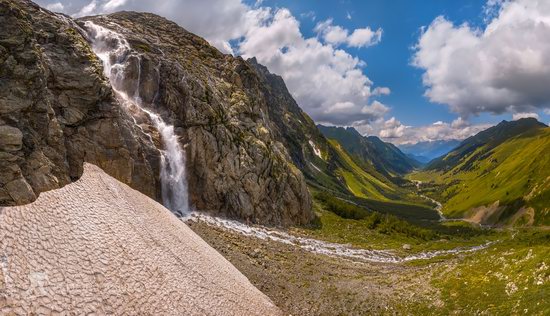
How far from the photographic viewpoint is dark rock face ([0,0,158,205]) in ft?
99.6

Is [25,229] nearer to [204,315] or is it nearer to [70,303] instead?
[70,303]

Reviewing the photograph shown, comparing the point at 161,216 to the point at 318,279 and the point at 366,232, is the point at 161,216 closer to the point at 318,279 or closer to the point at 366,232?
the point at 318,279

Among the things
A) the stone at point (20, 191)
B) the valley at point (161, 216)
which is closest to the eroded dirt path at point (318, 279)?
the valley at point (161, 216)

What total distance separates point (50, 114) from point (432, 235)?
114918 millimetres

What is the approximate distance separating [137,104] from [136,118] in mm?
6083

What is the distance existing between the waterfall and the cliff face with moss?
120cm

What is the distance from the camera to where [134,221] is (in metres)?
34.8

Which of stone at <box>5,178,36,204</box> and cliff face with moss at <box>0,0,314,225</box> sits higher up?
cliff face with moss at <box>0,0,314,225</box>

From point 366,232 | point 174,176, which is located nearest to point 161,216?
point 174,176

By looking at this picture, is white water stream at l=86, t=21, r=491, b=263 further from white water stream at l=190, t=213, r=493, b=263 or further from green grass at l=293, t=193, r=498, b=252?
green grass at l=293, t=193, r=498, b=252

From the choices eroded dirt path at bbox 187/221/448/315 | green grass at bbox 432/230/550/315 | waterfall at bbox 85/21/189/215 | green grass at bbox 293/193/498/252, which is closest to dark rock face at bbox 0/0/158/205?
waterfall at bbox 85/21/189/215

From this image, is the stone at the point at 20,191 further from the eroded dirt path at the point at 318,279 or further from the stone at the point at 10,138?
the eroded dirt path at the point at 318,279

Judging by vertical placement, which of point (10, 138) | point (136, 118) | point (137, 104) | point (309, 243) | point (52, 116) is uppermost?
point (137, 104)

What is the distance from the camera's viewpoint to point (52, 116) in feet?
122
